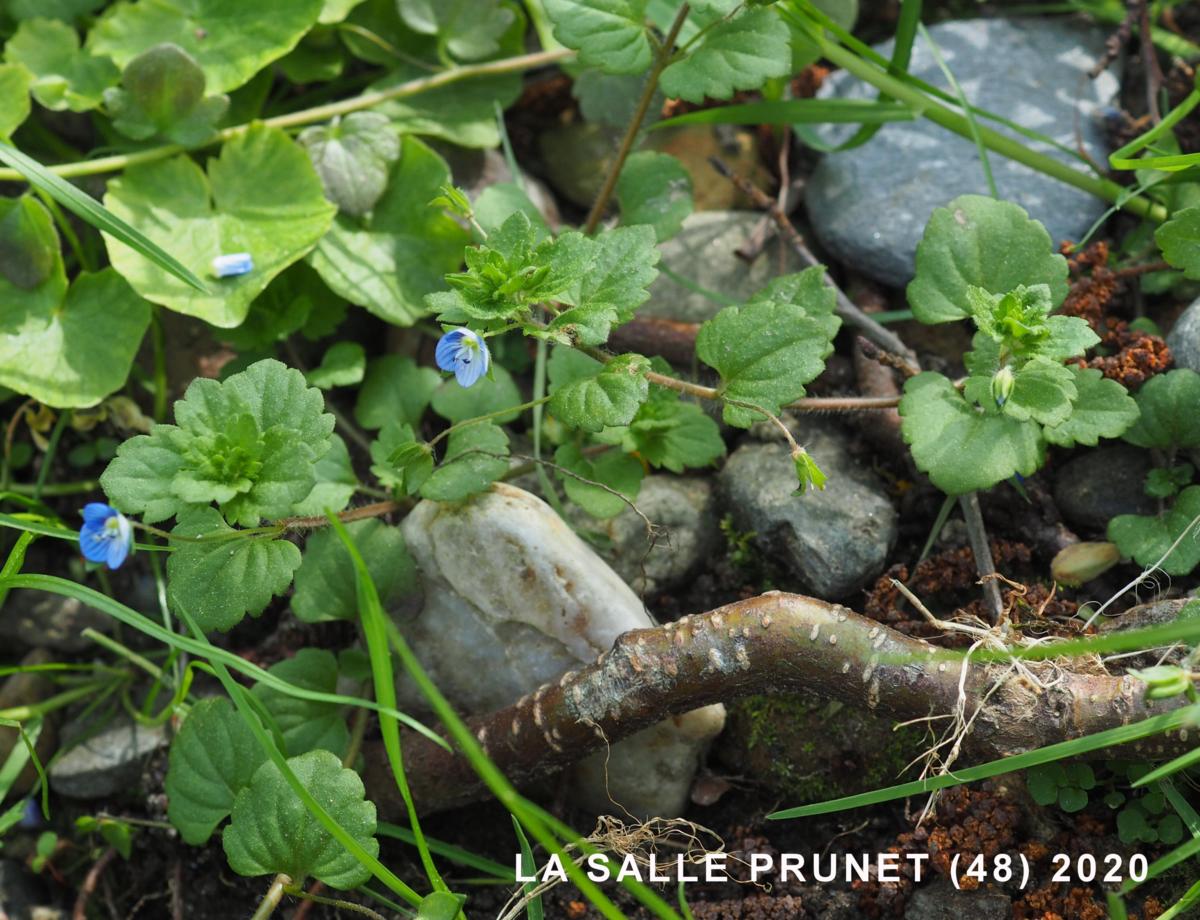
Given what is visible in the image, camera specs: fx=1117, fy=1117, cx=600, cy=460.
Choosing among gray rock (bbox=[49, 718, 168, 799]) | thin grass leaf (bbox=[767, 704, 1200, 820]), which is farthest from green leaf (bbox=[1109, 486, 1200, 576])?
gray rock (bbox=[49, 718, 168, 799])

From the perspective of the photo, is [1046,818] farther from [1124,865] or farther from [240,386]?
[240,386]

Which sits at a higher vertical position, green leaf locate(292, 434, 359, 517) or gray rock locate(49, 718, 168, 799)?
green leaf locate(292, 434, 359, 517)

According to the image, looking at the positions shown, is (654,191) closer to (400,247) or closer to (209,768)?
(400,247)

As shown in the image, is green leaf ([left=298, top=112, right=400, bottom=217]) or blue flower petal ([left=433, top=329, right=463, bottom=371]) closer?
blue flower petal ([left=433, top=329, right=463, bottom=371])

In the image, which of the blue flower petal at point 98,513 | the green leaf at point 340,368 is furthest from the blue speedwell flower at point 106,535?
the green leaf at point 340,368

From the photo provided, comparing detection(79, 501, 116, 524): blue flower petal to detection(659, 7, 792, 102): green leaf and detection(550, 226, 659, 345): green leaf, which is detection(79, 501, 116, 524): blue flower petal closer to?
detection(550, 226, 659, 345): green leaf

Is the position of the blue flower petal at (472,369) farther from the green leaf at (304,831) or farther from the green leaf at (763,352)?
the green leaf at (304,831)
